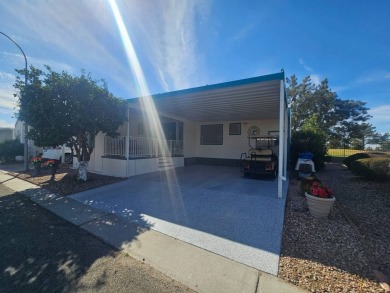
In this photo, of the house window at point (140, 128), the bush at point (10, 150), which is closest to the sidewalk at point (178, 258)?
the house window at point (140, 128)

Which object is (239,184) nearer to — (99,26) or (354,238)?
(354,238)

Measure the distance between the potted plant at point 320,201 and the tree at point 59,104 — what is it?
6301 millimetres

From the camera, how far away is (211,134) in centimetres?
1278

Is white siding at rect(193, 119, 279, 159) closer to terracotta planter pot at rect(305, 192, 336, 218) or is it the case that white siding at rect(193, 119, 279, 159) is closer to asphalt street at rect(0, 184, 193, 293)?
terracotta planter pot at rect(305, 192, 336, 218)

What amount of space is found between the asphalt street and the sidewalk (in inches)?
5.1

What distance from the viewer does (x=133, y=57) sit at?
7461 mm

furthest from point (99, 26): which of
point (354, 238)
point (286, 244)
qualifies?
point (354, 238)

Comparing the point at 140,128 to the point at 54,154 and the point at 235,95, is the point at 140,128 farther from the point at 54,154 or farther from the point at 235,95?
the point at 235,95

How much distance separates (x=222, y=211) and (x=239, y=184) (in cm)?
275

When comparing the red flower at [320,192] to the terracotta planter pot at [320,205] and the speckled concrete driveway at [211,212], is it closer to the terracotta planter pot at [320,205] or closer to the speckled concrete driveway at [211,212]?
the terracotta planter pot at [320,205]

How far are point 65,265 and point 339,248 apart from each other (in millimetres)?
3792

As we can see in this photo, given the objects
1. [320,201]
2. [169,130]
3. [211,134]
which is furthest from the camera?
[211,134]

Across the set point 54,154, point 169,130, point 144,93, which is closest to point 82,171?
point 144,93

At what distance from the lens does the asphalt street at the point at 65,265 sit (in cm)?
209
